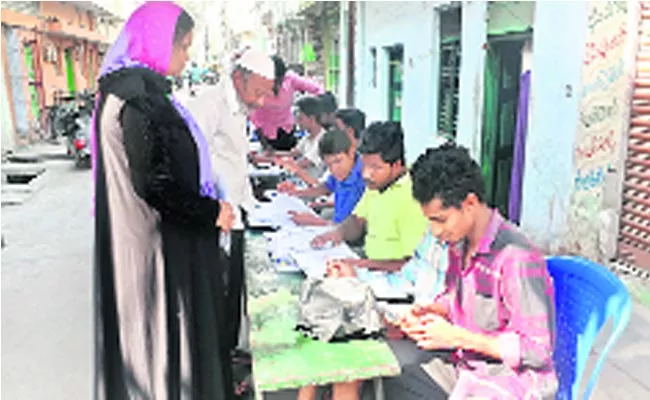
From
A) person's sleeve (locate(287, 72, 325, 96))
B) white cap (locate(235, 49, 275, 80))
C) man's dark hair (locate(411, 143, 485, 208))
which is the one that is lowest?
man's dark hair (locate(411, 143, 485, 208))

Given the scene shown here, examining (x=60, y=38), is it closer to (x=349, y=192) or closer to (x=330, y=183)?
(x=330, y=183)

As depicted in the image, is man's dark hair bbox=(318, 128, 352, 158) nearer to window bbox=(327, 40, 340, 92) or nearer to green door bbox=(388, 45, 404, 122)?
green door bbox=(388, 45, 404, 122)

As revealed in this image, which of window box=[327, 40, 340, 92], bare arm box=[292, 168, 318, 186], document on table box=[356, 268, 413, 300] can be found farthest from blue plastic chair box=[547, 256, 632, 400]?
window box=[327, 40, 340, 92]

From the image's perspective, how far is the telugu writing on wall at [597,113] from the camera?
3922 millimetres

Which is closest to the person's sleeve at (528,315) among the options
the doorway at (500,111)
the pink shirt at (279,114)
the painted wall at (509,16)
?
the painted wall at (509,16)

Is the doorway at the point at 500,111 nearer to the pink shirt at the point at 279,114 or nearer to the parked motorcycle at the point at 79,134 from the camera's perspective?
the pink shirt at the point at 279,114

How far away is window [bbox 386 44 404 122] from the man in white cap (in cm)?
590

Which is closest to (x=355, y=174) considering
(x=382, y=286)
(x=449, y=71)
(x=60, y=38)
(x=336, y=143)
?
(x=336, y=143)

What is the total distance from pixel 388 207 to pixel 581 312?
3.05ft

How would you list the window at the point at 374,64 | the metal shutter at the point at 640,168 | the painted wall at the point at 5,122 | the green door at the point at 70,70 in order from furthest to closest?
the green door at the point at 70,70
the painted wall at the point at 5,122
the window at the point at 374,64
the metal shutter at the point at 640,168

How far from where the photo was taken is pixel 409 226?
238cm

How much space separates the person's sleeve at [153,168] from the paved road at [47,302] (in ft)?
4.79

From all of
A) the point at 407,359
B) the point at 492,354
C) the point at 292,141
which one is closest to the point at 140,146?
the point at 407,359

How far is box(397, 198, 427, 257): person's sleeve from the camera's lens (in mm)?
2350
